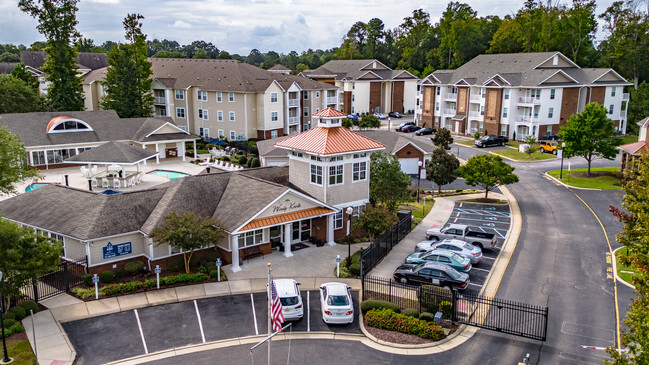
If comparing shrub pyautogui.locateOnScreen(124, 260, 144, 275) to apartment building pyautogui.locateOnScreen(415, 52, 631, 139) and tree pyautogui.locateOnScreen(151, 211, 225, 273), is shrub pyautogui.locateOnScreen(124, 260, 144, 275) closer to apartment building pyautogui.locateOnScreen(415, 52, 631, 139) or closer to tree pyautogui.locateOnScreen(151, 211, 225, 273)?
tree pyautogui.locateOnScreen(151, 211, 225, 273)

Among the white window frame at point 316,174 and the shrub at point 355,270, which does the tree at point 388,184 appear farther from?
the shrub at point 355,270

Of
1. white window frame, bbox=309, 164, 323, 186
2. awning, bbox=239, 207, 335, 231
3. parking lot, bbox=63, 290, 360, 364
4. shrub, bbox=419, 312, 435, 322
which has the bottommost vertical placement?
parking lot, bbox=63, 290, 360, 364

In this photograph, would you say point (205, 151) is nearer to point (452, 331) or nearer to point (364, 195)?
point (364, 195)

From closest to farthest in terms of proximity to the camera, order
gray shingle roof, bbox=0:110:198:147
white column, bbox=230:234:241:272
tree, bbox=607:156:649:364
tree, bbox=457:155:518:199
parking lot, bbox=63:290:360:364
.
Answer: tree, bbox=607:156:649:364, parking lot, bbox=63:290:360:364, white column, bbox=230:234:241:272, tree, bbox=457:155:518:199, gray shingle roof, bbox=0:110:198:147

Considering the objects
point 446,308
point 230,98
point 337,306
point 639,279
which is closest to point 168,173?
point 230,98

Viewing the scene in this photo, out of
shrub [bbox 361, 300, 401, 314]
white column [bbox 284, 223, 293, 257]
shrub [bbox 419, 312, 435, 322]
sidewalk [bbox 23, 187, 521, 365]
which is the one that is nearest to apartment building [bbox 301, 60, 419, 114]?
sidewalk [bbox 23, 187, 521, 365]

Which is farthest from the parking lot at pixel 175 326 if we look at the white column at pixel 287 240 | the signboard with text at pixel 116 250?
the white column at pixel 287 240

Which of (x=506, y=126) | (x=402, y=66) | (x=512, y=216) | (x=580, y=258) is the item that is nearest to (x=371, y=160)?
(x=512, y=216)
